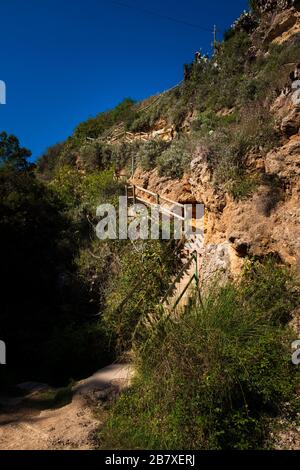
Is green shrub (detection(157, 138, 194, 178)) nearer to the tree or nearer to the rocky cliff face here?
the rocky cliff face

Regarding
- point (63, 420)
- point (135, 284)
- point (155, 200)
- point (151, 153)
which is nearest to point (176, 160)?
point (155, 200)

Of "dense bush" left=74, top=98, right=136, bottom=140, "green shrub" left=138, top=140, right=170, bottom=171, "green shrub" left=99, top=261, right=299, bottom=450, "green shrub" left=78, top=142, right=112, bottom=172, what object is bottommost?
"green shrub" left=99, top=261, right=299, bottom=450

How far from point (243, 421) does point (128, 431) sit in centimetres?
161

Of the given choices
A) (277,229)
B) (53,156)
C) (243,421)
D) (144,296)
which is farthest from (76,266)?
(53,156)

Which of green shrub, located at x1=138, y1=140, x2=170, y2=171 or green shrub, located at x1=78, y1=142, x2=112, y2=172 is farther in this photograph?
green shrub, located at x1=78, y1=142, x2=112, y2=172

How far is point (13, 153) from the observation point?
1631 centimetres

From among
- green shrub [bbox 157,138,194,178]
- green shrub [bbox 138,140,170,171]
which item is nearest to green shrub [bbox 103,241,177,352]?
green shrub [bbox 157,138,194,178]

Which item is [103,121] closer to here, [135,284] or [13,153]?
[13,153]

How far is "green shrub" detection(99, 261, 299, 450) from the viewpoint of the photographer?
15.9 ft

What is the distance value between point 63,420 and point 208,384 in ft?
8.39

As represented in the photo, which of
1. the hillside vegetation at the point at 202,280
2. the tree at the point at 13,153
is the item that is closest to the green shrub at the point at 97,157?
the hillside vegetation at the point at 202,280

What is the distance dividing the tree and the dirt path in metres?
11.5

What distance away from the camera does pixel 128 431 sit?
5.20 meters

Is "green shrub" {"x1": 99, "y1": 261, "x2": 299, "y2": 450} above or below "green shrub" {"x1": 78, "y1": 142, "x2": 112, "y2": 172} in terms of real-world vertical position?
below
